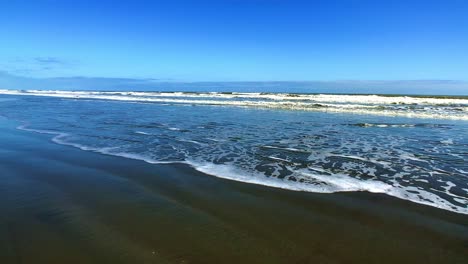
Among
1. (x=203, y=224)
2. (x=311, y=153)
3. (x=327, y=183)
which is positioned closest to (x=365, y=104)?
(x=311, y=153)

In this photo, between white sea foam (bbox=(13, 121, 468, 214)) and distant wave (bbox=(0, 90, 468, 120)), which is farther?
distant wave (bbox=(0, 90, 468, 120))

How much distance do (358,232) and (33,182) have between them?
625 cm

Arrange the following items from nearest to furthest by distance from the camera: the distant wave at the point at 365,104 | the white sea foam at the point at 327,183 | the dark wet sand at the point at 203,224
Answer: the dark wet sand at the point at 203,224
the white sea foam at the point at 327,183
the distant wave at the point at 365,104

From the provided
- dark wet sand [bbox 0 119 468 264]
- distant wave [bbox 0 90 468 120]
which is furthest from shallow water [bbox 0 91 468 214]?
distant wave [bbox 0 90 468 120]

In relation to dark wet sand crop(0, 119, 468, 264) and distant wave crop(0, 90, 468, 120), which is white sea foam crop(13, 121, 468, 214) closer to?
dark wet sand crop(0, 119, 468, 264)

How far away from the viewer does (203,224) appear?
4824mm

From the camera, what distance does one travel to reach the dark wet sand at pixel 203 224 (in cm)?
394

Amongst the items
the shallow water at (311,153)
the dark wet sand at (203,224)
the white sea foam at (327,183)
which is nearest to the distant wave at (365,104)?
the shallow water at (311,153)

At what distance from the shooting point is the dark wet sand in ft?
12.9

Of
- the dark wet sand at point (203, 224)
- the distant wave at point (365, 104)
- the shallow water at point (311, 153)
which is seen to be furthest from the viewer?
the distant wave at point (365, 104)

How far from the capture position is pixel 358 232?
4613 mm

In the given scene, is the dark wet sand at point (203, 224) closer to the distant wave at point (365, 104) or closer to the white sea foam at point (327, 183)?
the white sea foam at point (327, 183)

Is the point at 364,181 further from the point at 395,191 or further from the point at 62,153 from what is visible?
the point at 62,153

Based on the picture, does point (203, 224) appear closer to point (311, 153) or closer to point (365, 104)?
point (311, 153)
